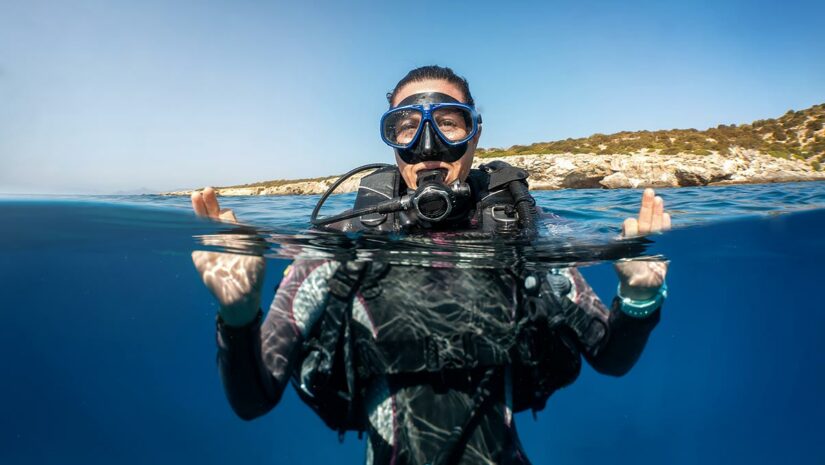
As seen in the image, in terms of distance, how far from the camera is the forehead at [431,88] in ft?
13.2

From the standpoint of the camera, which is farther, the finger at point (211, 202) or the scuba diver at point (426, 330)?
the scuba diver at point (426, 330)

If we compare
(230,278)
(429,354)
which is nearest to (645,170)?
(429,354)

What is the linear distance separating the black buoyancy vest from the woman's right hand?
0.62 m

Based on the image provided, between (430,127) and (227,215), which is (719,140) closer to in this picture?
(430,127)

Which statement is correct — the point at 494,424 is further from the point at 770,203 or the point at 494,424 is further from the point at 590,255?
the point at 770,203

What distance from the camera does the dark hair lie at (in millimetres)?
4125

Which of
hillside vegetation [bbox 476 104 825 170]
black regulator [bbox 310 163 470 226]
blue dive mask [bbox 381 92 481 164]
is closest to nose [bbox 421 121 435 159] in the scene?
blue dive mask [bbox 381 92 481 164]

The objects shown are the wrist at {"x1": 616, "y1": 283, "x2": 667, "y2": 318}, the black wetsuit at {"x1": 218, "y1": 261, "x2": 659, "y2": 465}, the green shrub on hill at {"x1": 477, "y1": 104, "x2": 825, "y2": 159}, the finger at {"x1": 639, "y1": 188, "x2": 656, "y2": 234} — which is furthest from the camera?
the green shrub on hill at {"x1": 477, "y1": 104, "x2": 825, "y2": 159}

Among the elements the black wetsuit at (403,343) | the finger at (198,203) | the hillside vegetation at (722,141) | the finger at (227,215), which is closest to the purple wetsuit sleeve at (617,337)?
the black wetsuit at (403,343)

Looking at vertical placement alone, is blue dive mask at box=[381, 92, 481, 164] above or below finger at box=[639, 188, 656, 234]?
above

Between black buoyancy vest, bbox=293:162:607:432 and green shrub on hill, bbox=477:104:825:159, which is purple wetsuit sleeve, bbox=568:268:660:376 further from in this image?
green shrub on hill, bbox=477:104:825:159

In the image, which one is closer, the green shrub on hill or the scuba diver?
the scuba diver

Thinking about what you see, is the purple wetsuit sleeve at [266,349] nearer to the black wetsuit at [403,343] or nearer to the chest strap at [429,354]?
the black wetsuit at [403,343]

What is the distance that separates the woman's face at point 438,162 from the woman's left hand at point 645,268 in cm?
148
